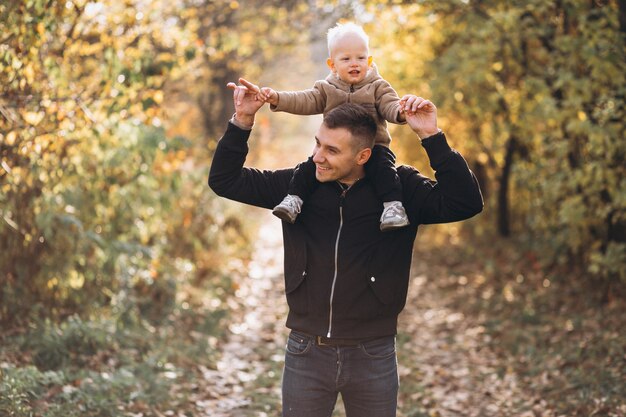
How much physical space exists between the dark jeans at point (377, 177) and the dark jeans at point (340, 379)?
27.3 inches

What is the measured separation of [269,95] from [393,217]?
33.5 inches

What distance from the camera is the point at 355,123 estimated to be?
3.52 m

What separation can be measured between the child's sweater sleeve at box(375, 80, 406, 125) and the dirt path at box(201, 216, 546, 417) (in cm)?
341

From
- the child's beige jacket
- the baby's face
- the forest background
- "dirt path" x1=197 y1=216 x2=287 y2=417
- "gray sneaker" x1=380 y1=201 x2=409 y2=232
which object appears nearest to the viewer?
"gray sneaker" x1=380 y1=201 x2=409 y2=232

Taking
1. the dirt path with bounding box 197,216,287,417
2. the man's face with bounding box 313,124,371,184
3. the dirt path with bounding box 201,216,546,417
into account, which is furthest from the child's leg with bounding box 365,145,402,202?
the dirt path with bounding box 197,216,287,417

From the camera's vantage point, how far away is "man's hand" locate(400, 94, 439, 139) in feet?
11.0

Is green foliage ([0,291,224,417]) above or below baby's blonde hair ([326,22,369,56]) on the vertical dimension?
below

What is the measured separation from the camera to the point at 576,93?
8383 millimetres

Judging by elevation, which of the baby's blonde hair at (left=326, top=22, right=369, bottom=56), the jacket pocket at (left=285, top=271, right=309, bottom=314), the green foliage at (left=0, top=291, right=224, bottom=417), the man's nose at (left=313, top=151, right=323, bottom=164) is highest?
the baby's blonde hair at (left=326, top=22, right=369, bottom=56)

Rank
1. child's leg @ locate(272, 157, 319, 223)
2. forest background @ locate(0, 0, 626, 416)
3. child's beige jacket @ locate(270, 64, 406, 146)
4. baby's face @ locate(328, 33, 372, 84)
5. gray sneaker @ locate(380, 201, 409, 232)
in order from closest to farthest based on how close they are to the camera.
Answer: gray sneaker @ locate(380, 201, 409, 232) < child's leg @ locate(272, 157, 319, 223) < child's beige jacket @ locate(270, 64, 406, 146) < baby's face @ locate(328, 33, 372, 84) < forest background @ locate(0, 0, 626, 416)

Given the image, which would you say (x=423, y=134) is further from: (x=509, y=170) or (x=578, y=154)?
(x=509, y=170)

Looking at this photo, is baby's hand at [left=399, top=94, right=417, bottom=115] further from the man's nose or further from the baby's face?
the baby's face

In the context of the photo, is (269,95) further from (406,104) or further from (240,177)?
(406,104)

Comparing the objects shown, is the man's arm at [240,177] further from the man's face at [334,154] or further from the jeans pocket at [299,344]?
the jeans pocket at [299,344]
